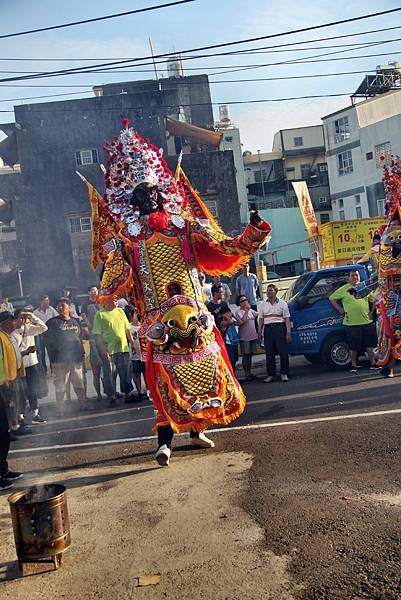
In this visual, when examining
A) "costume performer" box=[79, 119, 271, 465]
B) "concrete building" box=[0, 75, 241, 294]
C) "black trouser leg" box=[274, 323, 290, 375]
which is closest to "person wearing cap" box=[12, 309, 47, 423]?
"costume performer" box=[79, 119, 271, 465]

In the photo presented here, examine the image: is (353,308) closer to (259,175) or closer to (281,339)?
Answer: (281,339)

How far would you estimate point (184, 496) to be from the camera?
16.8ft

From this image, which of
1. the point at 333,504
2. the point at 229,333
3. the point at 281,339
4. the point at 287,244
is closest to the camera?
the point at 333,504

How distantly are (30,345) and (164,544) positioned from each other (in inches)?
225

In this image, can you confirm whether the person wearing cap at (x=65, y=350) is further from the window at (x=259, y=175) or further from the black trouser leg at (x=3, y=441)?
the window at (x=259, y=175)

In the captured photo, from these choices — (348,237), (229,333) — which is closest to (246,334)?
(229,333)

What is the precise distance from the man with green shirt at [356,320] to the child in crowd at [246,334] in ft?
5.05

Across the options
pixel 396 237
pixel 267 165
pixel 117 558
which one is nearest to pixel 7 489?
pixel 117 558

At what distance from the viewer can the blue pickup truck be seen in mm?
11211

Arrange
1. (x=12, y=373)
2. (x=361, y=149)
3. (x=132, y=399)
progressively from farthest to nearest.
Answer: (x=361, y=149)
(x=132, y=399)
(x=12, y=373)

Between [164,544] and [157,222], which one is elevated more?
[157,222]

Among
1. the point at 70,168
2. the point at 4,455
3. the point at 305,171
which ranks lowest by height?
the point at 4,455

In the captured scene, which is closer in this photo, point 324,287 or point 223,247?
point 223,247

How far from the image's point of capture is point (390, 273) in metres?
9.02
